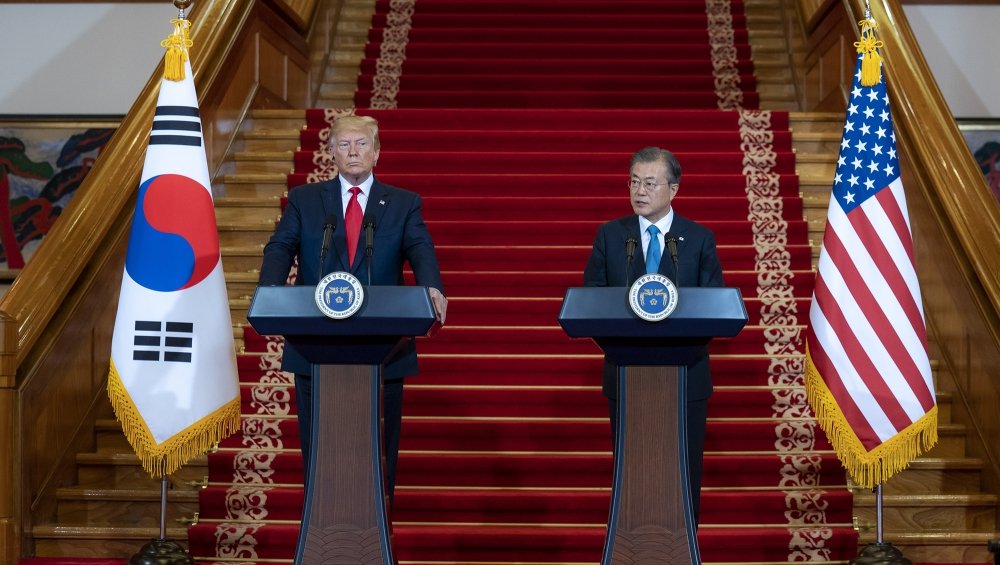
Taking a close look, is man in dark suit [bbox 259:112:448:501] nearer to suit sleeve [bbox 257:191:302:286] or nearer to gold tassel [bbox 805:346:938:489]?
suit sleeve [bbox 257:191:302:286]

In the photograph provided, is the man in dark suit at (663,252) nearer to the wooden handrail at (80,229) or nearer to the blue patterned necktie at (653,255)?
the blue patterned necktie at (653,255)

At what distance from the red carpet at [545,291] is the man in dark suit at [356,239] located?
110cm

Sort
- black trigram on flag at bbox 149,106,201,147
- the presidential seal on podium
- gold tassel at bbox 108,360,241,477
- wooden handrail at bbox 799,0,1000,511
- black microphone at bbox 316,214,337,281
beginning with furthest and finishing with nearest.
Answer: wooden handrail at bbox 799,0,1000,511 → black trigram on flag at bbox 149,106,201,147 → gold tassel at bbox 108,360,241,477 → black microphone at bbox 316,214,337,281 → the presidential seal on podium

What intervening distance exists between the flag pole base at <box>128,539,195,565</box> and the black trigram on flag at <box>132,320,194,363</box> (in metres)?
0.64

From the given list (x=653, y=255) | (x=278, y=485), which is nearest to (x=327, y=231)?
(x=653, y=255)

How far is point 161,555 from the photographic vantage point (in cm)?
438

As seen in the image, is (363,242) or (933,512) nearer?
(363,242)

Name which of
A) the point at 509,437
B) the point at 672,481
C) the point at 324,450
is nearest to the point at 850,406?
the point at 672,481

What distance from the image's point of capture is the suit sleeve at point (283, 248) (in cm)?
384

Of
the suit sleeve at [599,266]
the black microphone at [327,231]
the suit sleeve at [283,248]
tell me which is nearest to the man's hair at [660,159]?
the suit sleeve at [599,266]

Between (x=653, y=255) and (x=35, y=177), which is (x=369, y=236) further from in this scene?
(x=35, y=177)

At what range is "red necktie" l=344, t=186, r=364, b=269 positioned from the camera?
3955 millimetres

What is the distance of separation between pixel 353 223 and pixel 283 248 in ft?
0.76

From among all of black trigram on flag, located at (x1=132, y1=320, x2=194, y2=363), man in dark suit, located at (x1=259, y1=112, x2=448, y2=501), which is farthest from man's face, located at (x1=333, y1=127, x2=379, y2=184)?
black trigram on flag, located at (x1=132, y1=320, x2=194, y2=363)
